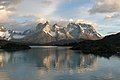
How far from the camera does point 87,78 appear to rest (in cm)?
7369

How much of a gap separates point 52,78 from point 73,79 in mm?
5134

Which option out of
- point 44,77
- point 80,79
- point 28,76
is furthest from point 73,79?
point 28,76

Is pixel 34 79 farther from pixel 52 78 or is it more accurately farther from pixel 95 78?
pixel 95 78

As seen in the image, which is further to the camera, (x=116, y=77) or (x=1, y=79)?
(x=116, y=77)

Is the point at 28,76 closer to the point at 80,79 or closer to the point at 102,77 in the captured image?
the point at 80,79

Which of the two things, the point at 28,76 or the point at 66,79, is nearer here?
the point at 66,79

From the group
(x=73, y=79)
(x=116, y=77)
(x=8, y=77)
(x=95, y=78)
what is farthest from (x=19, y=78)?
(x=116, y=77)

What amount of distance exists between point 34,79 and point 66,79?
7.70 meters

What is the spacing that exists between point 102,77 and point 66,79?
959 centimetres

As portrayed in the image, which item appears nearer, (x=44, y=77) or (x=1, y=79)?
(x=1, y=79)

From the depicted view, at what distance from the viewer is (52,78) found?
73438 millimetres

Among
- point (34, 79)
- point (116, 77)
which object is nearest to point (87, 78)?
point (116, 77)

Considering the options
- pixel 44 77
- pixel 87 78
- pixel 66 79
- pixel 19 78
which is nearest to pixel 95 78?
pixel 87 78

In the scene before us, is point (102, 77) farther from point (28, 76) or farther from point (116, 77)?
point (28, 76)
